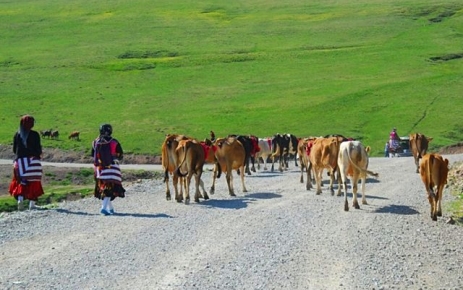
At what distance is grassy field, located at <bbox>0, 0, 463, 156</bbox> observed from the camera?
2392 inches

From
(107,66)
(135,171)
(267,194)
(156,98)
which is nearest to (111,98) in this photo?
(156,98)

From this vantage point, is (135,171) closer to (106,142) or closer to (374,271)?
(106,142)

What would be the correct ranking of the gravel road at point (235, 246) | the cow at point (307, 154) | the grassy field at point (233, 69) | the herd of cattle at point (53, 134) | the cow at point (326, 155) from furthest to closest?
the grassy field at point (233, 69) → the herd of cattle at point (53, 134) → the cow at point (307, 154) → the cow at point (326, 155) → the gravel road at point (235, 246)

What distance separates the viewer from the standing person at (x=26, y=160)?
71.7 feet

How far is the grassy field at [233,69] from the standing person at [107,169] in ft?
102

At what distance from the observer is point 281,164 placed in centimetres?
3984

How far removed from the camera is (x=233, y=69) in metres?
82.8

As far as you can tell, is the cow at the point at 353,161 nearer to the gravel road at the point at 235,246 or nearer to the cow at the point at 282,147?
the gravel road at the point at 235,246

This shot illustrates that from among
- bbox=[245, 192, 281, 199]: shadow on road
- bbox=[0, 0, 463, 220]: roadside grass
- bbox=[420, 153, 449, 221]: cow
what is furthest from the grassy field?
bbox=[420, 153, 449, 221]: cow

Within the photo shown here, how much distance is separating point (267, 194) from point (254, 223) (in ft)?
23.1

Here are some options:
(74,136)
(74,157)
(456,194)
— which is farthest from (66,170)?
(456,194)

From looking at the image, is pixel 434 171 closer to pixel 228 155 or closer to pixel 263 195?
pixel 263 195

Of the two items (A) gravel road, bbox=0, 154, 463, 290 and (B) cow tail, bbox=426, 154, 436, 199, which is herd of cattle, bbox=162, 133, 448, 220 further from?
(A) gravel road, bbox=0, 154, 463, 290

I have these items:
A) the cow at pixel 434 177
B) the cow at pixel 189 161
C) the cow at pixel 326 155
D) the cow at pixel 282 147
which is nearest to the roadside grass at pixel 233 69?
the cow at pixel 282 147
